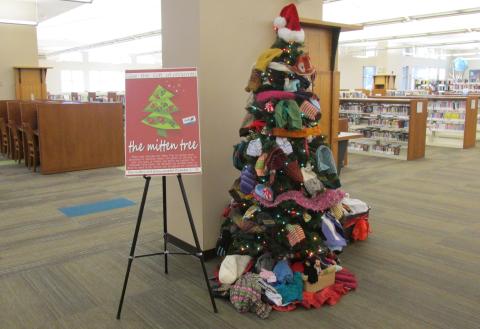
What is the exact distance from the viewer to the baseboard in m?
3.64

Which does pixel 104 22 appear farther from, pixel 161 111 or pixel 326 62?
pixel 161 111

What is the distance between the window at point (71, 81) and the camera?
2419 centimetres

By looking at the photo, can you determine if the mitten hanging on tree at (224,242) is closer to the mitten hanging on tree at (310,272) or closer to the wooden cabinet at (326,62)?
the mitten hanging on tree at (310,272)

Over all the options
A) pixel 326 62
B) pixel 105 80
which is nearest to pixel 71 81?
pixel 105 80

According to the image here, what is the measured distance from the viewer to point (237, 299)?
2.85m

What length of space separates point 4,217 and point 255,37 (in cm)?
339

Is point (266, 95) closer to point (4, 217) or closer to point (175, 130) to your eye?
point (175, 130)

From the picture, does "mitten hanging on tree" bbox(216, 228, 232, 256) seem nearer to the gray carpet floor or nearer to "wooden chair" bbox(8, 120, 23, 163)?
the gray carpet floor

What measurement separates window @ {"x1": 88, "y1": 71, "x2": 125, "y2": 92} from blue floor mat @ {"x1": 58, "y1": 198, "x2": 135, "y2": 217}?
21.0 m

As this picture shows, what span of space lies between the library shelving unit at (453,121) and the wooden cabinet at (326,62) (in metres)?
6.52

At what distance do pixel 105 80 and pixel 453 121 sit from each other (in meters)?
20.3

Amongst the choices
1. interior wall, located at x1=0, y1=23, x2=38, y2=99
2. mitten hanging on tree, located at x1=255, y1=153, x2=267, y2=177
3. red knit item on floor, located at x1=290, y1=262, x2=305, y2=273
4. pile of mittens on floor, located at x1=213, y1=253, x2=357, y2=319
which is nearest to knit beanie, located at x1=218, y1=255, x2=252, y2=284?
pile of mittens on floor, located at x1=213, y1=253, x2=357, y2=319

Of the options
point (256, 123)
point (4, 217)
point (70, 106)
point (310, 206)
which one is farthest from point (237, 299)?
point (70, 106)

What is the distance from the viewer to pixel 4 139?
9492mm
